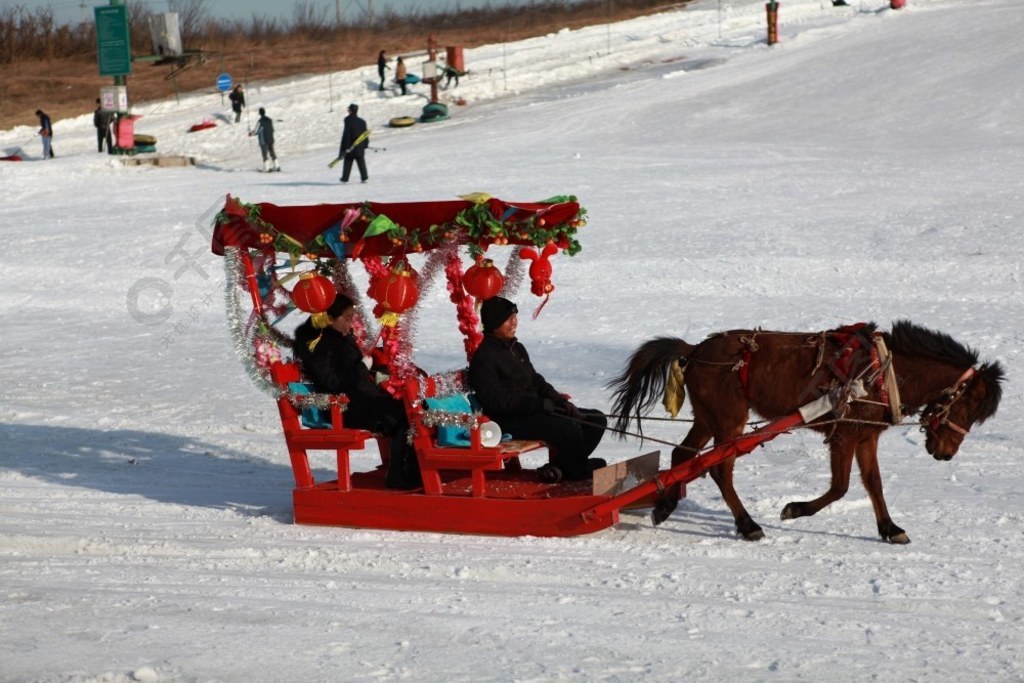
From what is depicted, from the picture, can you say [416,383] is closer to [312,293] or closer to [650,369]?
[312,293]

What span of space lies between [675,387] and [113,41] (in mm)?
27094

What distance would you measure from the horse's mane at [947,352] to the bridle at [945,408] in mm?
84

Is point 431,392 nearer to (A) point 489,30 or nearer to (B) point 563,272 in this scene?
(B) point 563,272

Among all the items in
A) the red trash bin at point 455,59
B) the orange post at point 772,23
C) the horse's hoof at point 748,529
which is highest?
the orange post at point 772,23

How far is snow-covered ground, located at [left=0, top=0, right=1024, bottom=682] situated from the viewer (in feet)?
19.9

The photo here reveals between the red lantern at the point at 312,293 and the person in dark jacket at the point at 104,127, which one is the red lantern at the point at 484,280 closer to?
the red lantern at the point at 312,293

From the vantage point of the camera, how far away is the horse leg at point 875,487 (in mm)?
7594

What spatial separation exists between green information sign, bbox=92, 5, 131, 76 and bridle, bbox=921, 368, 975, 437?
27.6 metres

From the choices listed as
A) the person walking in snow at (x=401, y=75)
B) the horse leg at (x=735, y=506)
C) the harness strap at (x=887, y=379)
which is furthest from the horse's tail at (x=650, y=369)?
the person walking in snow at (x=401, y=75)

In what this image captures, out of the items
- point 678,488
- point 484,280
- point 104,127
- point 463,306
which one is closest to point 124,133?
point 104,127

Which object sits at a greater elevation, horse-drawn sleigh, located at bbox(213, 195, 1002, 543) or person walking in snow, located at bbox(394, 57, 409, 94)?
person walking in snow, located at bbox(394, 57, 409, 94)

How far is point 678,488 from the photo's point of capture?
26.9 ft

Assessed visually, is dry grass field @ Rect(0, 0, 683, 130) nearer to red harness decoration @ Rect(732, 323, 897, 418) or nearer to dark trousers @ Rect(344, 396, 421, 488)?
dark trousers @ Rect(344, 396, 421, 488)

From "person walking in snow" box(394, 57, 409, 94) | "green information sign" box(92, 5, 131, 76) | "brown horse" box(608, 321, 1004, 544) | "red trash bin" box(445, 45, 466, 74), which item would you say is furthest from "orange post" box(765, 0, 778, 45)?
"brown horse" box(608, 321, 1004, 544)
